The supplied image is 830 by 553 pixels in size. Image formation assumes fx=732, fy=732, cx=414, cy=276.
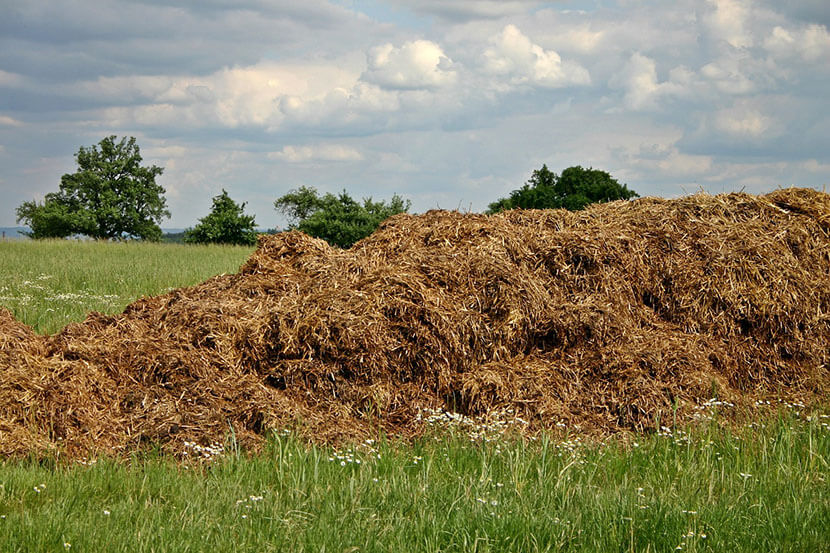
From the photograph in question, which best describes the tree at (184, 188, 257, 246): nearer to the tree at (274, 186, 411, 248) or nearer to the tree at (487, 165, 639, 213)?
the tree at (274, 186, 411, 248)

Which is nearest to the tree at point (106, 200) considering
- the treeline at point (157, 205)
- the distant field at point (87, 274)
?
the treeline at point (157, 205)

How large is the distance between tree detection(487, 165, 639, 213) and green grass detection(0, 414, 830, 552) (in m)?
32.7

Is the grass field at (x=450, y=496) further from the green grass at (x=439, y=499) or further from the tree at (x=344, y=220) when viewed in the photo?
the tree at (x=344, y=220)

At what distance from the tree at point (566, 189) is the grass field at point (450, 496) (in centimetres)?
3214

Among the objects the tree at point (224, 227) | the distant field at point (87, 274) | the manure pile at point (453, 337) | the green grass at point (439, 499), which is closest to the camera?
the green grass at point (439, 499)

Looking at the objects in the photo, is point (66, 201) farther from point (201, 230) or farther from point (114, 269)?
point (114, 269)

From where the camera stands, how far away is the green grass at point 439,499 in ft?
14.1

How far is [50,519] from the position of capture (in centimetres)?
439

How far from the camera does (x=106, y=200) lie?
60.1 m

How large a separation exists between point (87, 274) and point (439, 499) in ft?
52.1

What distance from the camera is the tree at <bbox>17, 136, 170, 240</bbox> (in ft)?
195

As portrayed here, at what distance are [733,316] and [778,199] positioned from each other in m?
2.87

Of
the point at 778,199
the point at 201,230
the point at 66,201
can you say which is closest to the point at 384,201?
the point at 201,230

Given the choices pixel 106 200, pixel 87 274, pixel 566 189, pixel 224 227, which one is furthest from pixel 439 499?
pixel 106 200
